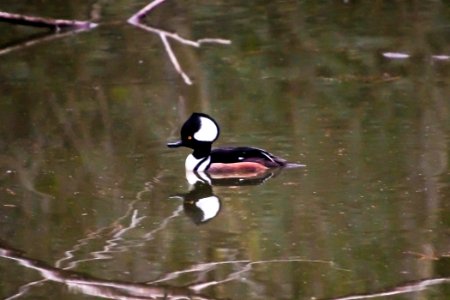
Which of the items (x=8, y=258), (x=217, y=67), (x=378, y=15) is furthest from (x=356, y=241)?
(x=378, y=15)

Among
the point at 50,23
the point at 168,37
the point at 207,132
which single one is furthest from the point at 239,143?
the point at 50,23

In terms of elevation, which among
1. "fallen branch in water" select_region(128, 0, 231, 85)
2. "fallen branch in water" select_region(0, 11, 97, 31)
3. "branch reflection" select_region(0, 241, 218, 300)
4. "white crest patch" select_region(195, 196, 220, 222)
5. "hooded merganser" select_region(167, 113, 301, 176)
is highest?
"fallen branch in water" select_region(0, 11, 97, 31)

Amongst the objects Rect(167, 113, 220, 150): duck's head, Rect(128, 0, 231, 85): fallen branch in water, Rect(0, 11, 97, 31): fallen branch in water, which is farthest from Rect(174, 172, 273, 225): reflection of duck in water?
Rect(0, 11, 97, 31): fallen branch in water

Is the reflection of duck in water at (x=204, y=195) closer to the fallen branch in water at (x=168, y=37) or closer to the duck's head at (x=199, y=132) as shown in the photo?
the duck's head at (x=199, y=132)

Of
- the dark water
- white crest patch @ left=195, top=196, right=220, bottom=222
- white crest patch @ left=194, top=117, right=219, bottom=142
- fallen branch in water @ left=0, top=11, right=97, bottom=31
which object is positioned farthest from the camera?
fallen branch in water @ left=0, top=11, right=97, bottom=31

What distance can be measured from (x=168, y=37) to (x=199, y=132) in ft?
16.2

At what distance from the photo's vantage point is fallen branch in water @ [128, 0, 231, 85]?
11383 millimetres

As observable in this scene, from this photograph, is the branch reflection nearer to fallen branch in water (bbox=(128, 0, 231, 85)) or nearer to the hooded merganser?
the hooded merganser

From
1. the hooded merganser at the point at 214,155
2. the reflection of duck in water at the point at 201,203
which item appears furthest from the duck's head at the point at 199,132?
the reflection of duck in water at the point at 201,203

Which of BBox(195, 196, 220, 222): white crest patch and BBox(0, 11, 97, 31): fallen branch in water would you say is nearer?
BBox(195, 196, 220, 222): white crest patch

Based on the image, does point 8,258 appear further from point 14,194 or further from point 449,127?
point 449,127

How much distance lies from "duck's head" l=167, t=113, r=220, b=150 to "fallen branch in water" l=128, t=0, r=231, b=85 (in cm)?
224

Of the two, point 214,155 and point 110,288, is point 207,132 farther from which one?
point 110,288

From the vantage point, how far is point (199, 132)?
29.5 feet
